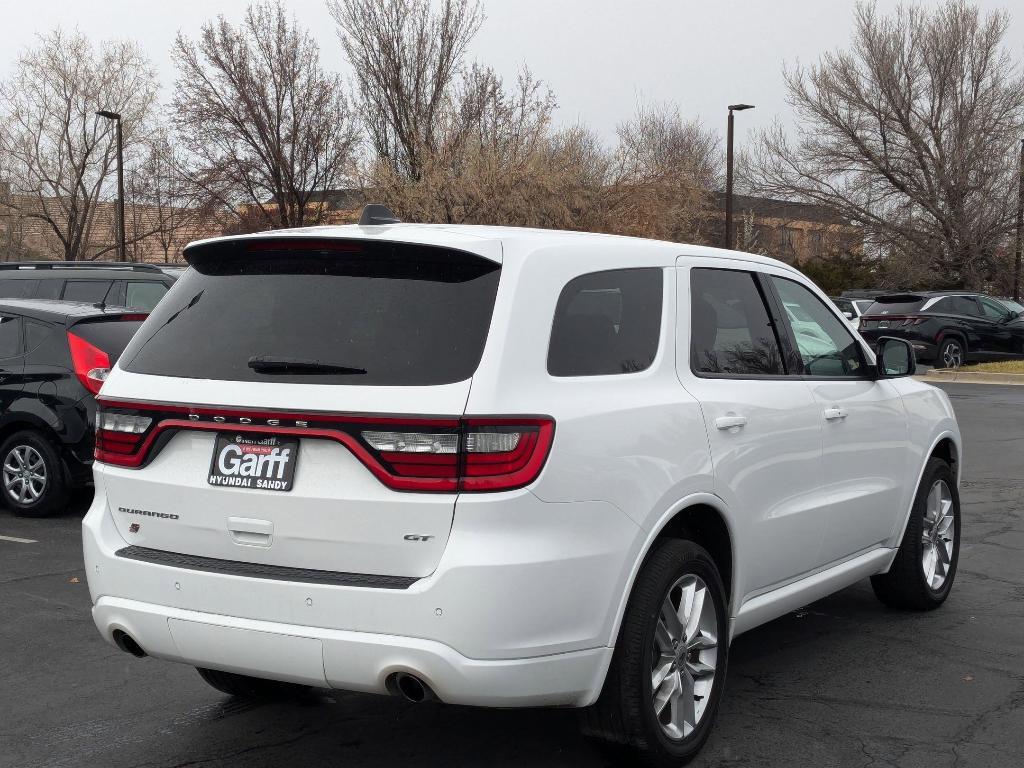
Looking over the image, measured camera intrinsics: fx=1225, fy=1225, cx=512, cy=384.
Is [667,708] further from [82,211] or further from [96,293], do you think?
[82,211]

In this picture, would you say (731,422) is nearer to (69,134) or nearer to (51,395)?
(51,395)

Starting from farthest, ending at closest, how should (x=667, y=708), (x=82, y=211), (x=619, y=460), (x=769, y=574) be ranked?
(x=82, y=211)
(x=769, y=574)
(x=667, y=708)
(x=619, y=460)

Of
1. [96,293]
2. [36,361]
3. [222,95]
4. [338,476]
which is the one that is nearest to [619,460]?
[338,476]

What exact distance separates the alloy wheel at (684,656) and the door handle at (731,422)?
1.81 ft

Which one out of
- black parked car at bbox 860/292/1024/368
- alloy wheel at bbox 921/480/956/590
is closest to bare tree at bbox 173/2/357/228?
black parked car at bbox 860/292/1024/368

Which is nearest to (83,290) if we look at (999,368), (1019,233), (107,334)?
(107,334)

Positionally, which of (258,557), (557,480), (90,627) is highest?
(557,480)

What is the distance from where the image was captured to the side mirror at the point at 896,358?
573cm

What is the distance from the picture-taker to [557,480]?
138 inches

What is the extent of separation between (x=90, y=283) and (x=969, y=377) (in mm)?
16426

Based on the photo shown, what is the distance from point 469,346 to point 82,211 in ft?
160

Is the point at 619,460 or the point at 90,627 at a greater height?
the point at 619,460

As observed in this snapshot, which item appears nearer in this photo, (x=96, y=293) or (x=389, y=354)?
(x=389, y=354)

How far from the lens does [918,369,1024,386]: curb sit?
2252cm
